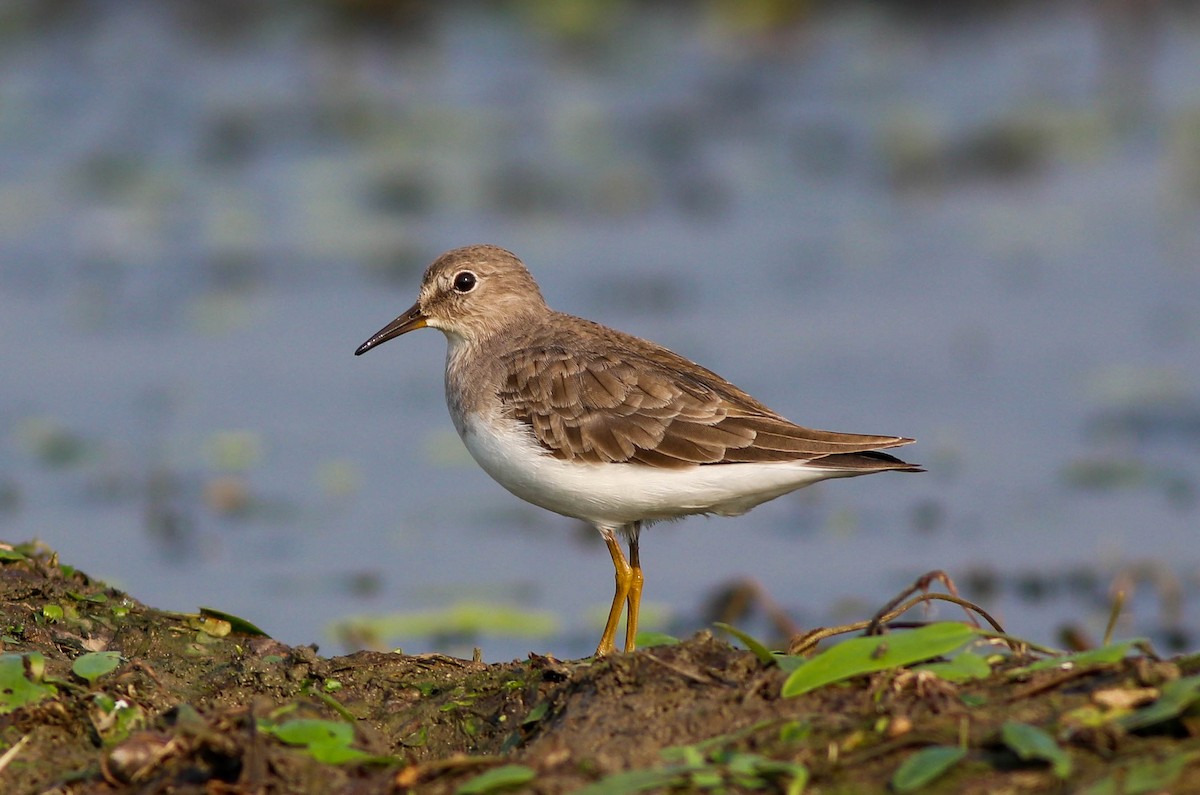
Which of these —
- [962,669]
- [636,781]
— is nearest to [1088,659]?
[962,669]

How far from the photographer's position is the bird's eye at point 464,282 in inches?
286

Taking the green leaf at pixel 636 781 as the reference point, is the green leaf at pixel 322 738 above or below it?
above

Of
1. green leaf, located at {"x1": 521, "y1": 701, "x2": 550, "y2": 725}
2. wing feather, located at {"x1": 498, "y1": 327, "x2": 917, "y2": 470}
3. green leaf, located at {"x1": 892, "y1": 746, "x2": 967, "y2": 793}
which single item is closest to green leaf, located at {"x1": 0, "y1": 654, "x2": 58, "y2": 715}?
green leaf, located at {"x1": 521, "y1": 701, "x2": 550, "y2": 725}

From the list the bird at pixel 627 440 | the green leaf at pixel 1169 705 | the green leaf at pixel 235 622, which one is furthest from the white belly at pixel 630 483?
the green leaf at pixel 1169 705

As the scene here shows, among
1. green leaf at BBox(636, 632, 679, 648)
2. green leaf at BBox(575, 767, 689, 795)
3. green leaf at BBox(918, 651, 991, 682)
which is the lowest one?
green leaf at BBox(575, 767, 689, 795)

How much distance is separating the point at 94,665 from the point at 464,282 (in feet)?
9.56

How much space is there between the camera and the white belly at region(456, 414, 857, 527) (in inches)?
241

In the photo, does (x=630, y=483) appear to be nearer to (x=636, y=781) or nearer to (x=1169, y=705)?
(x=636, y=781)

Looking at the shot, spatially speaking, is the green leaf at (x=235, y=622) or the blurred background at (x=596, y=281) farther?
the blurred background at (x=596, y=281)

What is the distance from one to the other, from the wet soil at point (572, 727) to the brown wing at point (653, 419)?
1229 millimetres

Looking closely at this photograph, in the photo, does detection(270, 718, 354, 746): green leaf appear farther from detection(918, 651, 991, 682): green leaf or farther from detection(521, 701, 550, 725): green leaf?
detection(918, 651, 991, 682): green leaf

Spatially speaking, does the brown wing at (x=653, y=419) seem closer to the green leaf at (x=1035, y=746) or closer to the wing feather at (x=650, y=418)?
the wing feather at (x=650, y=418)

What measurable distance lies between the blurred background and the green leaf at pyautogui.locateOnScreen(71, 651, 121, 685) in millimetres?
2757

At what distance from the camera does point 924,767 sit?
146 inches
